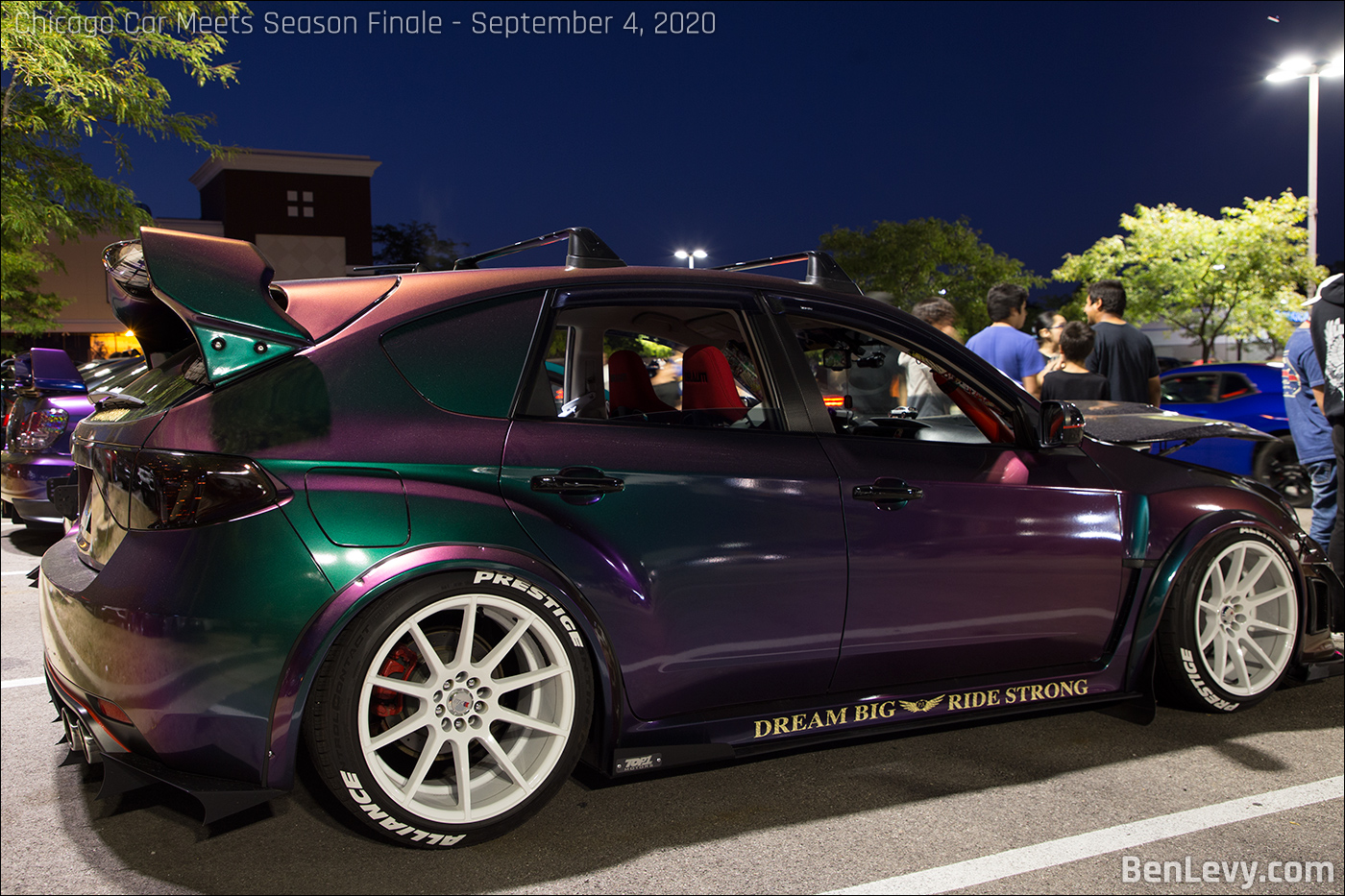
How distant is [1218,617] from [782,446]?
190cm

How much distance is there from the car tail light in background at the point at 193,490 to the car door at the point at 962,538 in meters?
1.60

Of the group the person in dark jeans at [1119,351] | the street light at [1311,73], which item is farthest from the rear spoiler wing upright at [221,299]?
the street light at [1311,73]

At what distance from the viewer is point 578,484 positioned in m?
2.73

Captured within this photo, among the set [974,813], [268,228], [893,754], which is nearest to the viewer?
[974,813]

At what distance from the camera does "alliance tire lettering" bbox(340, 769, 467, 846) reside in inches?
99.8

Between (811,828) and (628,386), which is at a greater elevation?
(628,386)

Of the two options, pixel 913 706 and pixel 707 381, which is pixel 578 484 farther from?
pixel 913 706

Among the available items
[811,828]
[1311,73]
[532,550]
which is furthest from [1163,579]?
[1311,73]

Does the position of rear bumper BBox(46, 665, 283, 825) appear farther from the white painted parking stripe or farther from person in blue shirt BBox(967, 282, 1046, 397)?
person in blue shirt BBox(967, 282, 1046, 397)

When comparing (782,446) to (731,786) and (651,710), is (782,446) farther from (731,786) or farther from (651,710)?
(731,786)

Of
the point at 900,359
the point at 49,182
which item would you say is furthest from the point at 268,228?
the point at 900,359

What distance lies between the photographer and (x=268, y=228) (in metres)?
58.8

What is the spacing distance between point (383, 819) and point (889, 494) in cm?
168

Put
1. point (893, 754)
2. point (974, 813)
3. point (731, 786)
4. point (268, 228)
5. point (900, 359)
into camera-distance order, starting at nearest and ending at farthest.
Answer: point (974, 813) → point (731, 786) → point (893, 754) → point (900, 359) → point (268, 228)
